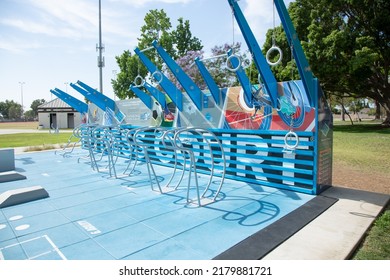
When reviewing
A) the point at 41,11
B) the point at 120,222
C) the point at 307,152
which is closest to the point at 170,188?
the point at 120,222

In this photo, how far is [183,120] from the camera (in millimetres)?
7672

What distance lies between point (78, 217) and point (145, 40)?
2292cm

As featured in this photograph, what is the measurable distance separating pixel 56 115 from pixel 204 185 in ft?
106

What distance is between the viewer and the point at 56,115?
32625mm

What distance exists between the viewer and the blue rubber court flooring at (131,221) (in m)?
2.89

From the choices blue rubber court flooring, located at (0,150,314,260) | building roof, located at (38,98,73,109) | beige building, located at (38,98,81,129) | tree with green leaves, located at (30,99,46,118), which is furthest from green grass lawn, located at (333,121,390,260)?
tree with green leaves, located at (30,99,46,118)

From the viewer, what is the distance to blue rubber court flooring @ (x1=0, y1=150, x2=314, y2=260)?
9.50 ft

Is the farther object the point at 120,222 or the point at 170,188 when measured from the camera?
the point at 170,188

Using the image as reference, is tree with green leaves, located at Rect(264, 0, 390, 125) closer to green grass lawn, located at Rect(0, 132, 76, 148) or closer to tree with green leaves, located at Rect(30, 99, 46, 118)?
green grass lawn, located at Rect(0, 132, 76, 148)

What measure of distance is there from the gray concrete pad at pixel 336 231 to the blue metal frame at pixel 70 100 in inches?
425

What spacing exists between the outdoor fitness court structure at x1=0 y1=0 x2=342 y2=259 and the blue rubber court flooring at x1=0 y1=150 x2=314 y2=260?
0.02 meters

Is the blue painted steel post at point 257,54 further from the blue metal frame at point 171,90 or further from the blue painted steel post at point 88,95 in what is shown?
the blue painted steel post at point 88,95

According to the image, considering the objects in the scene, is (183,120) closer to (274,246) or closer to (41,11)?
(41,11)
